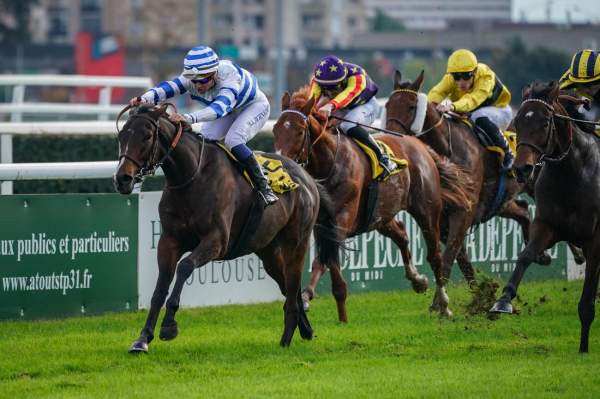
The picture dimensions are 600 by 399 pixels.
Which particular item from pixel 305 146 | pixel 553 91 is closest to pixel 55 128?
pixel 305 146

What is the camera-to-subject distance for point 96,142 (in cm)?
1476

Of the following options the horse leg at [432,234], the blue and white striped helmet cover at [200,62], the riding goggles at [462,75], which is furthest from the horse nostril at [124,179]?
the riding goggles at [462,75]

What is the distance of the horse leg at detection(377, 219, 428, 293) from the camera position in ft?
35.5

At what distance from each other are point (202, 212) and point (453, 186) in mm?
3666

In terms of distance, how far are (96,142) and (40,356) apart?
7.08 metres

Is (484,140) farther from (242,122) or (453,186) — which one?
(242,122)

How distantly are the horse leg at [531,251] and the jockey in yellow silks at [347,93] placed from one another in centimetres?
210

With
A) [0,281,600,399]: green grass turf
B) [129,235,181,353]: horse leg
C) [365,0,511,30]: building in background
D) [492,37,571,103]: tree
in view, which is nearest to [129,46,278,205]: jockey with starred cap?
[129,235,181,353]: horse leg

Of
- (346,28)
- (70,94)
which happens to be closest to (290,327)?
(70,94)

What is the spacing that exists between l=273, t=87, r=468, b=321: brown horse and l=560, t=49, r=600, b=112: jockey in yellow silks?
184 cm

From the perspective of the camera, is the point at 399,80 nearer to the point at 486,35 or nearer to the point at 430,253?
the point at 430,253

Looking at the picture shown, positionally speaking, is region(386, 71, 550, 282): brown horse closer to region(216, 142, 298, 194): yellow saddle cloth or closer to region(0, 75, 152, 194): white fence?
region(216, 142, 298, 194): yellow saddle cloth

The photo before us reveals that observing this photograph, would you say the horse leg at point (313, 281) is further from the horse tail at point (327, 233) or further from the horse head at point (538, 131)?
the horse head at point (538, 131)

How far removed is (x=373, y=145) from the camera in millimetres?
10242
